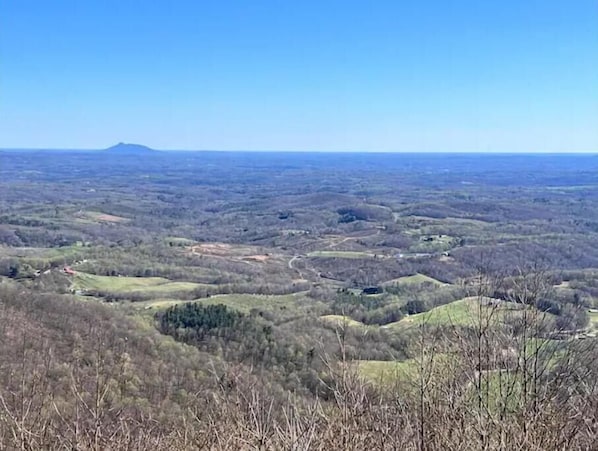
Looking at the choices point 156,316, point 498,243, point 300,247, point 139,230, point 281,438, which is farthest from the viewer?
point 139,230

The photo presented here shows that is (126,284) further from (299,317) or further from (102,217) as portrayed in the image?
(102,217)

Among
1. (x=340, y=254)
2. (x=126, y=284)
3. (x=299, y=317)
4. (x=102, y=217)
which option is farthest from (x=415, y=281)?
(x=102, y=217)

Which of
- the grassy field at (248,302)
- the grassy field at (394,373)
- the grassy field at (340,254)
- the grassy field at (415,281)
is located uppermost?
the grassy field at (394,373)

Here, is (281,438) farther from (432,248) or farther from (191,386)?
(432,248)

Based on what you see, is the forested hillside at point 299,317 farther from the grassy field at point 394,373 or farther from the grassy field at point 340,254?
the grassy field at point 340,254

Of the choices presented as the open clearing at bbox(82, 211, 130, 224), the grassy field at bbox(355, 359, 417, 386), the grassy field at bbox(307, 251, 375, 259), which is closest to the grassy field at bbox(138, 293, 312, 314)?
the grassy field at bbox(307, 251, 375, 259)

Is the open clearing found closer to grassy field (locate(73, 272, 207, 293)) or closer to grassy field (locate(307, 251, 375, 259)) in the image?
grassy field (locate(307, 251, 375, 259))

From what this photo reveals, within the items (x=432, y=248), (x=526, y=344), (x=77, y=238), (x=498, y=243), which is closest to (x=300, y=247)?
(x=432, y=248)

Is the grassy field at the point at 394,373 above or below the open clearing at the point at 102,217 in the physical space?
above

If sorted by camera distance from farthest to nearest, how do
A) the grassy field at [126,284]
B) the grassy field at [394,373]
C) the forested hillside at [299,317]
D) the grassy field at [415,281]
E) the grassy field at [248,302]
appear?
the grassy field at [415,281]
the grassy field at [126,284]
the grassy field at [248,302]
the grassy field at [394,373]
the forested hillside at [299,317]

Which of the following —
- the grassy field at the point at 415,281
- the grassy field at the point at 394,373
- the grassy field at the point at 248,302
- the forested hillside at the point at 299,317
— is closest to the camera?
the forested hillside at the point at 299,317

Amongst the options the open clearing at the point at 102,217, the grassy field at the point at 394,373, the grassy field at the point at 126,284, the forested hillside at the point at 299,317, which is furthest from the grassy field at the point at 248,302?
the open clearing at the point at 102,217
